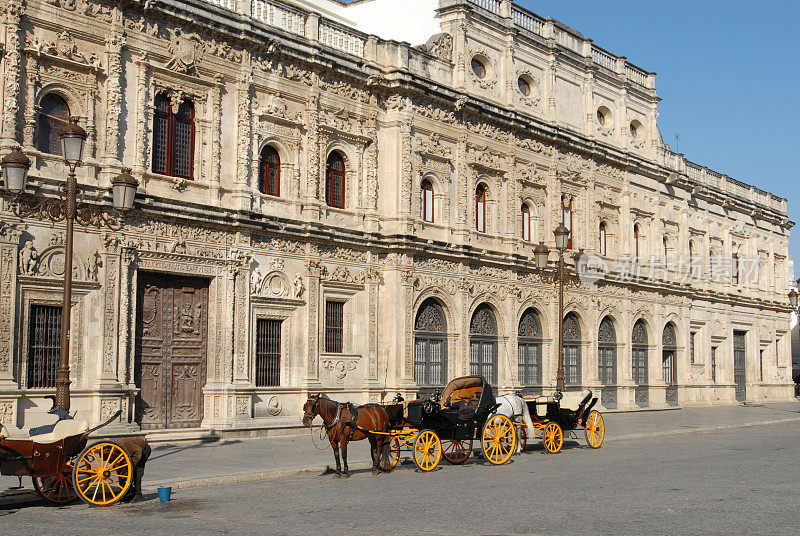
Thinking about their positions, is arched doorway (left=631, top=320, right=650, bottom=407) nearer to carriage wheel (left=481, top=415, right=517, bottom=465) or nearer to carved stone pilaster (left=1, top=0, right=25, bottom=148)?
carriage wheel (left=481, top=415, right=517, bottom=465)

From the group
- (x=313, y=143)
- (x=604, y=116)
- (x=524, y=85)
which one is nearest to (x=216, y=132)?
(x=313, y=143)

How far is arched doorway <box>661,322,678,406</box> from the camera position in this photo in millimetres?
41750

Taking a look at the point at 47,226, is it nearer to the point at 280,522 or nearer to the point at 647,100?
the point at 280,522

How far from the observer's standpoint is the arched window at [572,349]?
3556 cm

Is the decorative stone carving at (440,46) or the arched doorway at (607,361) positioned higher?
the decorative stone carving at (440,46)

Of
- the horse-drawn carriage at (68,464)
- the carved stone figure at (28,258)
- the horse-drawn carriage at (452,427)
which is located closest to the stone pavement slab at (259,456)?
the horse-drawn carriage at (68,464)

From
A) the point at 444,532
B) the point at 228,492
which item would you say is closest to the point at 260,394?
the point at 228,492

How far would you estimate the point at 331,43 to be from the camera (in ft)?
87.8

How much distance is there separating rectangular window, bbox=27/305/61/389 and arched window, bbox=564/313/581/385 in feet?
66.7

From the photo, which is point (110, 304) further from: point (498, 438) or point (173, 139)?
point (498, 438)

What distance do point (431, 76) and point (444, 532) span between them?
20877 mm

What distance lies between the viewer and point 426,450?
54.3 feet

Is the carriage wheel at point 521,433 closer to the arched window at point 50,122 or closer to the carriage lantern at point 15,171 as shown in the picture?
the carriage lantern at point 15,171

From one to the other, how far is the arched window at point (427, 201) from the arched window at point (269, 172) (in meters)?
5.57
